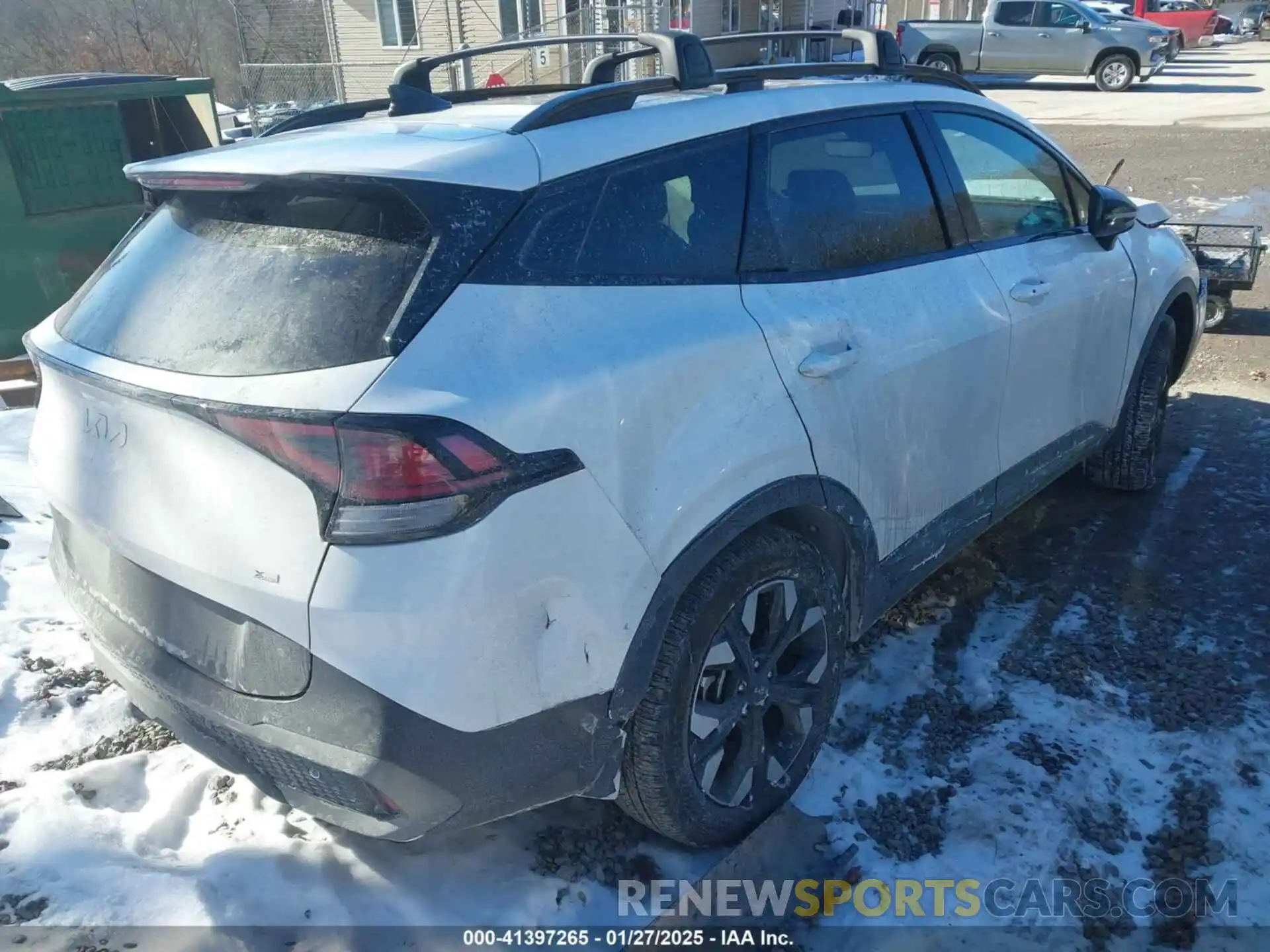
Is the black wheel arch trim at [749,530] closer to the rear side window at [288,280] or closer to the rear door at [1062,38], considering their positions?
the rear side window at [288,280]

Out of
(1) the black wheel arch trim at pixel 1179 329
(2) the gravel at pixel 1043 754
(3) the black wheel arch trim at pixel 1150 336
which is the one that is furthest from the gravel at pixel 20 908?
(1) the black wheel arch trim at pixel 1179 329

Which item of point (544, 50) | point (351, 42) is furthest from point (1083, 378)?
point (351, 42)

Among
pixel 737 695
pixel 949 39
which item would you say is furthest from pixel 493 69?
pixel 737 695

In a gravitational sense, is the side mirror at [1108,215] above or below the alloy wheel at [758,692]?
above

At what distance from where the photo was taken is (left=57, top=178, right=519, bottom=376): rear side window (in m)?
1.93

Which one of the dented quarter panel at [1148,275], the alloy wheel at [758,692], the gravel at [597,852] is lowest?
the gravel at [597,852]

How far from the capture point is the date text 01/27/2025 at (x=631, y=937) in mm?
2332

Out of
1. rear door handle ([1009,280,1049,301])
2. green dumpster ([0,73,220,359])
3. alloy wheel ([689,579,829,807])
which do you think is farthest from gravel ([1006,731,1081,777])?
green dumpster ([0,73,220,359])

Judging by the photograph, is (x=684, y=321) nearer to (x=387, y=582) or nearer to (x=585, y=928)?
(x=387, y=582)

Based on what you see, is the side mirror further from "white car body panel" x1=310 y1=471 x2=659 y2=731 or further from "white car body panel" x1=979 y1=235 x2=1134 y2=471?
"white car body panel" x1=310 y1=471 x2=659 y2=731

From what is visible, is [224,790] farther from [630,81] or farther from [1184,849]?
[1184,849]

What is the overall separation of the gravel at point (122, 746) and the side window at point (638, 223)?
178 centimetres

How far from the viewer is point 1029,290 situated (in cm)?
336

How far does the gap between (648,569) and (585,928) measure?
93 cm
